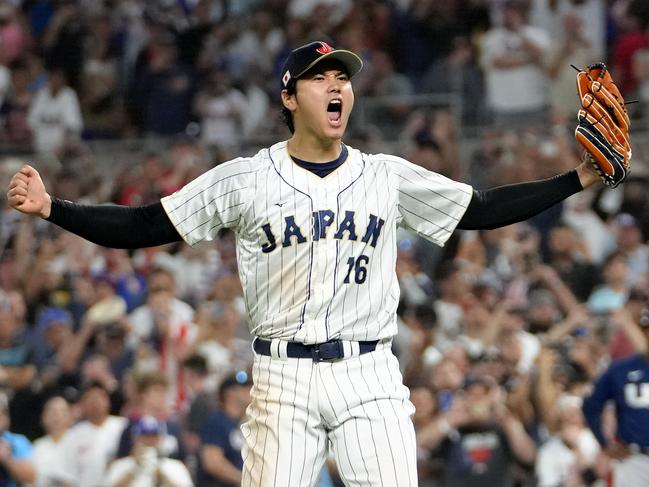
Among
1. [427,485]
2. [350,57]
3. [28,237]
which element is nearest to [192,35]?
[28,237]

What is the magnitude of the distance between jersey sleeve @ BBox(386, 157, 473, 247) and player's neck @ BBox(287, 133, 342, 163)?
204mm

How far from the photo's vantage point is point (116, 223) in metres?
4.99

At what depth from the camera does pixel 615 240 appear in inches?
423

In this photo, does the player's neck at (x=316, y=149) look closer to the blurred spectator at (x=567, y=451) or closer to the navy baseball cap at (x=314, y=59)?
the navy baseball cap at (x=314, y=59)

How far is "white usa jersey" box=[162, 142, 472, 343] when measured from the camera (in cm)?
495

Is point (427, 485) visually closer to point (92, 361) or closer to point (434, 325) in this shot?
point (434, 325)

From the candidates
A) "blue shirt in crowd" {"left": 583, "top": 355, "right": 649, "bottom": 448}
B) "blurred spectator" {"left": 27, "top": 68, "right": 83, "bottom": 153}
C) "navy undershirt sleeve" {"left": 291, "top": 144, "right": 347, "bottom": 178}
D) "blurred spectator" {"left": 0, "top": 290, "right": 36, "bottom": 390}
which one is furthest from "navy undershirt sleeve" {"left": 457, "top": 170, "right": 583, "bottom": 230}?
"blurred spectator" {"left": 27, "top": 68, "right": 83, "bottom": 153}

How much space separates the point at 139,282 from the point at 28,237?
4.05ft

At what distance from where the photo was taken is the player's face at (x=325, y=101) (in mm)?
5000

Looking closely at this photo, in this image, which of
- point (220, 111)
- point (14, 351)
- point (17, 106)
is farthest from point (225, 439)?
point (17, 106)

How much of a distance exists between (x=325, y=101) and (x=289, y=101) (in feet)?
0.62

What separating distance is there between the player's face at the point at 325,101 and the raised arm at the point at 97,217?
0.61 metres

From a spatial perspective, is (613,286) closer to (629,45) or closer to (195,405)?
(629,45)

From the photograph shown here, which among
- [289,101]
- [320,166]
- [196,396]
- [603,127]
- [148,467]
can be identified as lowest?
[148,467]
